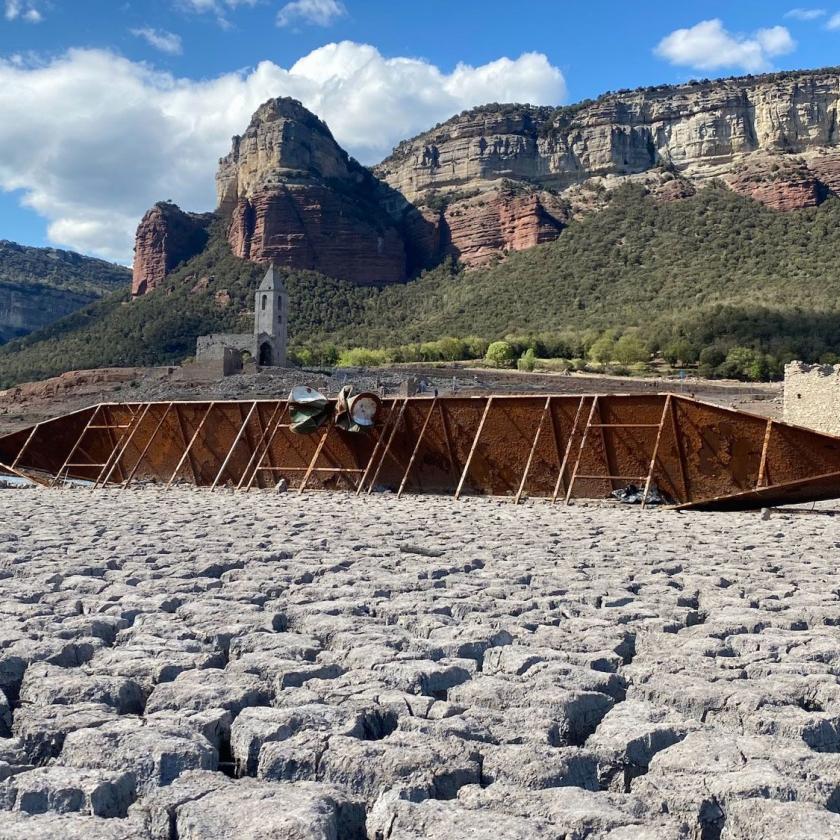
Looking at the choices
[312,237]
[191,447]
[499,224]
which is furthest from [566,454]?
[312,237]

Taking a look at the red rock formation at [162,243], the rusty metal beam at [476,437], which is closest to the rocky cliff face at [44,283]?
the red rock formation at [162,243]

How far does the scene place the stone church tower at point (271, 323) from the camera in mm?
60469

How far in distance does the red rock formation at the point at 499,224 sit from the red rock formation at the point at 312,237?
7999 mm

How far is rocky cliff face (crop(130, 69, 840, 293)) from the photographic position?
313 ft

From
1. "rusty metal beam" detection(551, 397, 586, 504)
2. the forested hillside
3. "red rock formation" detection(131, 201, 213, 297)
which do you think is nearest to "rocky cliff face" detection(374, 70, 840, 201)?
the forested hillside

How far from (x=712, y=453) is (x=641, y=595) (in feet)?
25.0

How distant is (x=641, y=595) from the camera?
5.65 metres

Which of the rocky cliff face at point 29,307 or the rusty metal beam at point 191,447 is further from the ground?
the rocky cliff face at point 29,307

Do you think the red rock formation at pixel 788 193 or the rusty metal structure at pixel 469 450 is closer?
the rusty metal structure at pixel 469 450

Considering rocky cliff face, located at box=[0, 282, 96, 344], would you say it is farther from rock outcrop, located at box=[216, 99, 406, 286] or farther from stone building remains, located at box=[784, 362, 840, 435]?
stone building remains, located at box=[784, 362, 840, 435]

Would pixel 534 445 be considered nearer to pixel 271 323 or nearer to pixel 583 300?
pixel 271 323

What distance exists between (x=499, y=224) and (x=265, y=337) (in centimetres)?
4576

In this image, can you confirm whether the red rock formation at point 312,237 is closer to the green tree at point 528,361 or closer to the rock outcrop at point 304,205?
the rock outcrop at point 304,205

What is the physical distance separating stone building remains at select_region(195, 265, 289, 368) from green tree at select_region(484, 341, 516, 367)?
14210mm
